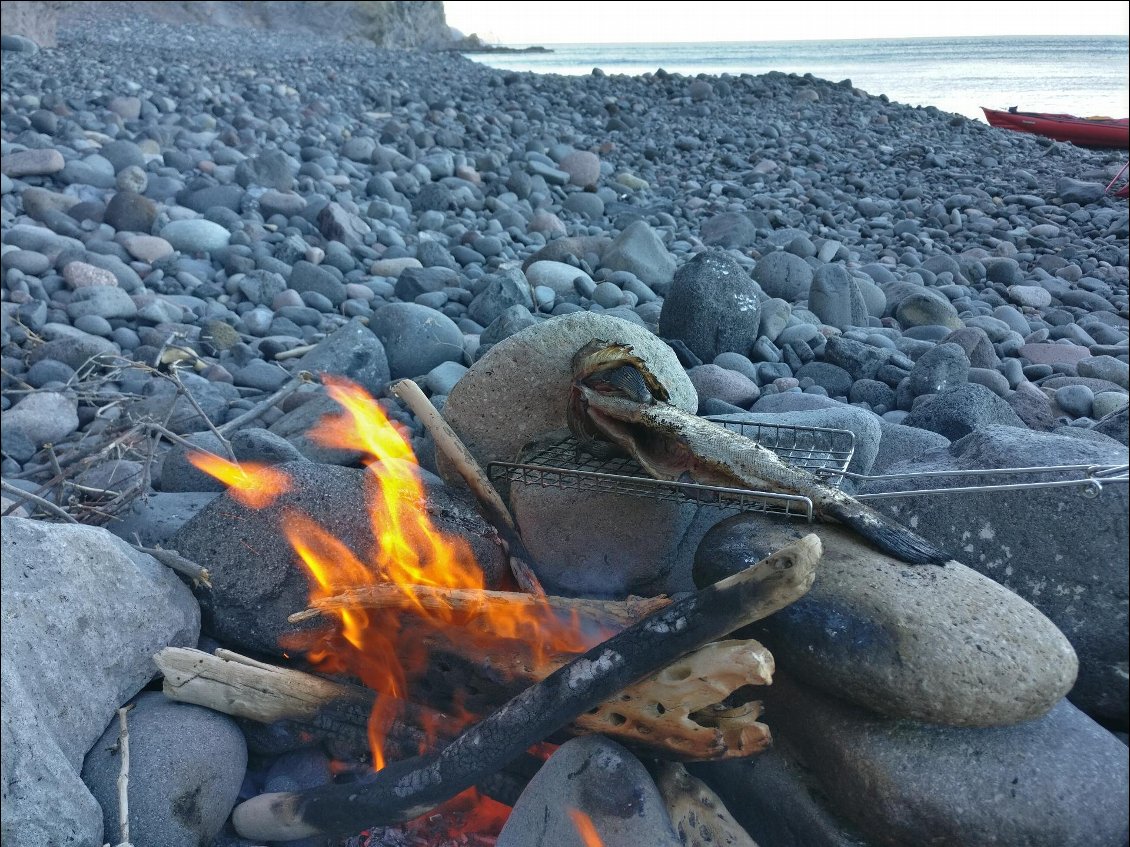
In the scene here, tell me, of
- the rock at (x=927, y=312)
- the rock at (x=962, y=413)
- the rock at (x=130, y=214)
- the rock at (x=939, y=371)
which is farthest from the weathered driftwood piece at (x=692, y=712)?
the rock at (x=130, y=214)

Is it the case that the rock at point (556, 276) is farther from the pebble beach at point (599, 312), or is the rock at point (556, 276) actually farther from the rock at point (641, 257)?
the rock at point (641, 257)

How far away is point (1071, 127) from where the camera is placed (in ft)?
45.3

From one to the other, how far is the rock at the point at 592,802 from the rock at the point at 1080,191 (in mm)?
10596

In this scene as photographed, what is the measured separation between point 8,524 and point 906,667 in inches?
107

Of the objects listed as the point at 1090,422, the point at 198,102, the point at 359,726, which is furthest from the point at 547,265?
the point at 198,102

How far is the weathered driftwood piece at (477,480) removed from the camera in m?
3.78

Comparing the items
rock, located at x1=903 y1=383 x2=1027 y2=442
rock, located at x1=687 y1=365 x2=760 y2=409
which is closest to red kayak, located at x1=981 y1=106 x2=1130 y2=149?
rock, located at x1=687 y1=365 x2=760 y2=409

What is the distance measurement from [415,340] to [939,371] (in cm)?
341

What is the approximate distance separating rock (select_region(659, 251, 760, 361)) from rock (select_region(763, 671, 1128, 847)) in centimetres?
421

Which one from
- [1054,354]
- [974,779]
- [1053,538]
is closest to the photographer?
[974,779]

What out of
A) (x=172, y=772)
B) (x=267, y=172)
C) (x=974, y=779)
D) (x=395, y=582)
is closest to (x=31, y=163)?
(x=267, y=172)

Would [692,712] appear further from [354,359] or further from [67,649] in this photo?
[354,359]

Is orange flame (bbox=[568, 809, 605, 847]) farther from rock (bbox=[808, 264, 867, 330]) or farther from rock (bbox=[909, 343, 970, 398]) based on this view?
rock (bbox=[808, 264, 867, 330])

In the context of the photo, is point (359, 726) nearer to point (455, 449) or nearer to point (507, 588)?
point (507, 588)
